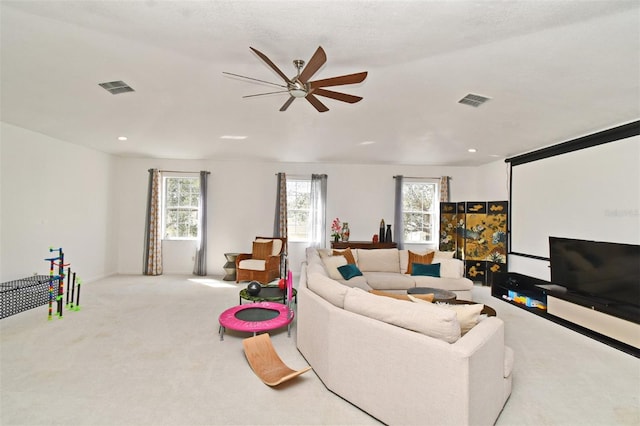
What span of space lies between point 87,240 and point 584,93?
793 cm

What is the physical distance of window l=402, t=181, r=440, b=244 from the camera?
7.39 m

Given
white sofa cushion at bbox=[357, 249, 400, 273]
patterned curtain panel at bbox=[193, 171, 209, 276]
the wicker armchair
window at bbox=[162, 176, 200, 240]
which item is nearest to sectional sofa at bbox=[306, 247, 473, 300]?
white sofa cushion at bbox=[357, 249, 400, 273]

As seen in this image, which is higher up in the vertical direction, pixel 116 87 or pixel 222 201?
pixel 116 87

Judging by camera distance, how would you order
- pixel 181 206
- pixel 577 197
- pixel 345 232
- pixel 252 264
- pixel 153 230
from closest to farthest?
1. pixel 577 197
2. pixel 252 264
3. pixel 153 230
4. pixel 345 232
5. pixel 181 206

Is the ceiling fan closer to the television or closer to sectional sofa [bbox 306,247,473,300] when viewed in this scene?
sectional sofa [bbox 306,247,473,300]

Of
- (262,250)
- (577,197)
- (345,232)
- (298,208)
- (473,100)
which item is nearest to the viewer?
(473,100)

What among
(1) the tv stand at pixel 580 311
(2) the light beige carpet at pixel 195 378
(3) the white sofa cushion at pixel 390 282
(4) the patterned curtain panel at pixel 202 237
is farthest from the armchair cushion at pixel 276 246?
(1) the tv stand at pixel 580 311

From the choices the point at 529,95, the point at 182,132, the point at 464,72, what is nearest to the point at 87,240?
the point at 182,132

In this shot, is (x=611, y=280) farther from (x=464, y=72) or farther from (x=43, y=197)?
(x=43, y=197)

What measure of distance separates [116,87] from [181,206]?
4.29 meters

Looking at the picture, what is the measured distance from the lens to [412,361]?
6.23ft

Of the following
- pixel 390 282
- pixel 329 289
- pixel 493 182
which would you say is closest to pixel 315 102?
pixel 329 289

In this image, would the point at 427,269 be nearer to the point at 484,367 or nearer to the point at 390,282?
the point at 390,282

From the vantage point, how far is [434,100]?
337 cm
